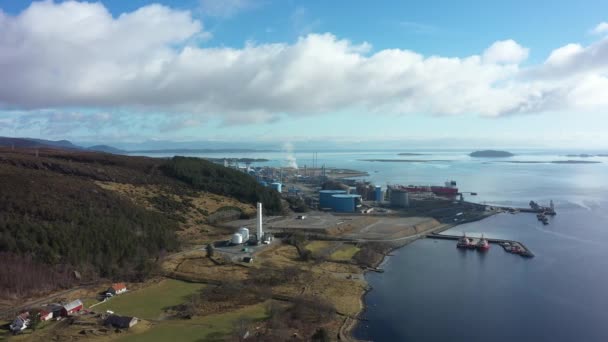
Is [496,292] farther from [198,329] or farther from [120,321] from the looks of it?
[120,321]

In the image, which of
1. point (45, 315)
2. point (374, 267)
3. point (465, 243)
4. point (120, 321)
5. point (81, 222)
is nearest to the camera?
point (120, 321)

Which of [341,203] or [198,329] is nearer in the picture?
[198,329]

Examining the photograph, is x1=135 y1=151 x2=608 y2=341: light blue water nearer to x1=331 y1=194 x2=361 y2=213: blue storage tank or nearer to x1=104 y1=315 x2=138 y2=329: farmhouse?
x1=104 y1=315 x2=138 y2=329: farmhouse

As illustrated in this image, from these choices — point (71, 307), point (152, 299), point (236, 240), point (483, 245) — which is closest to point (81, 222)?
point (152, 299)

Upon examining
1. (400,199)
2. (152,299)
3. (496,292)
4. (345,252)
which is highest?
(400,199)

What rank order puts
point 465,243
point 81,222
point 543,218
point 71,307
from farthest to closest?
1. point 543,218
2. point 465,243
3. point 81,222
4. point 71,307

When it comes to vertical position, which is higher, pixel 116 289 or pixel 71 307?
pixel 71 307

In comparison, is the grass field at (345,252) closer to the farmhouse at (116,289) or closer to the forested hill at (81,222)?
the forested hill at (81,222)
